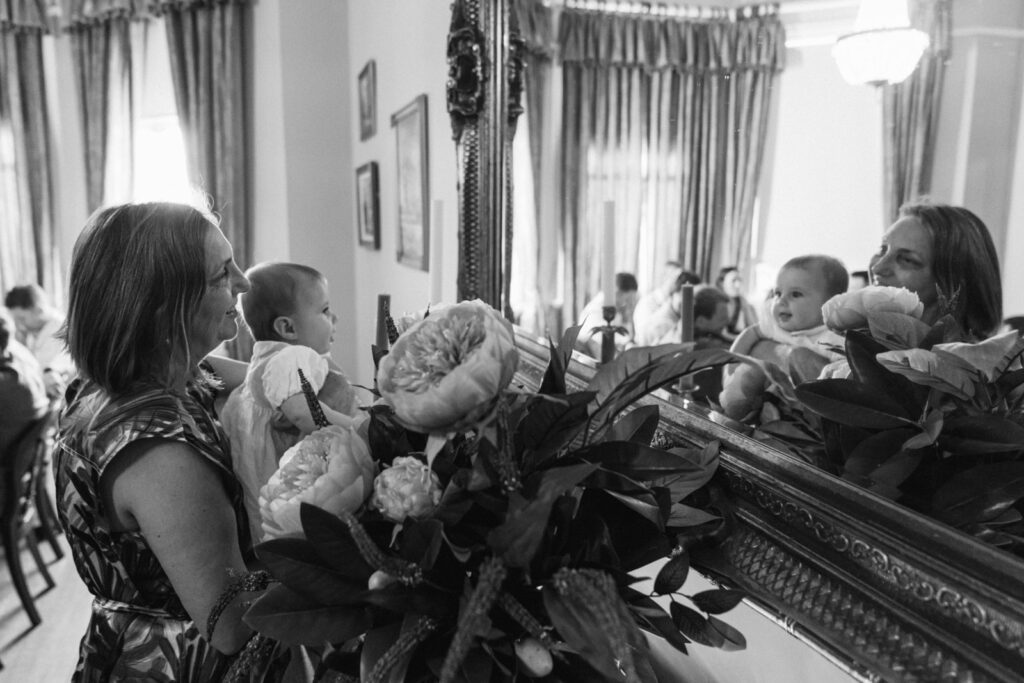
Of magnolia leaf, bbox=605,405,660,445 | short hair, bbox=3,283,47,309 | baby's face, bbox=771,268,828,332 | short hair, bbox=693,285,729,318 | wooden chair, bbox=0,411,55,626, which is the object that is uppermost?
baby's face, bbox=771,268,828,332

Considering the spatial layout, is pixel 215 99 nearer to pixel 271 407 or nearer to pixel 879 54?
pixel 271 407

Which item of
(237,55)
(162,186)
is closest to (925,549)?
(237,55)

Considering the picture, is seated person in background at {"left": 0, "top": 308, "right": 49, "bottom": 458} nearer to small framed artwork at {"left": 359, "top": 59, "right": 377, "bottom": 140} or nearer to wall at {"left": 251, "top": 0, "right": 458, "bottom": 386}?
wall at {"left": 251, "top": 0, "right": 458, "bottom": 386}

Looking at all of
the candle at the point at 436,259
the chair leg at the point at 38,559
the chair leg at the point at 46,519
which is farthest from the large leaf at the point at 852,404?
the chair leg at the point at 46,519

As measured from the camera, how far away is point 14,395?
255 centimetres

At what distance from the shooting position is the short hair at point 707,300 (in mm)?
839

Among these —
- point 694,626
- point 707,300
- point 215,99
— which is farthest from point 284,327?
point 215,99

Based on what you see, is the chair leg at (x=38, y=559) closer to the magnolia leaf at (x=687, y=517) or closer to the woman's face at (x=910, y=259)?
the magnolia leaf at (x=687, y=517)

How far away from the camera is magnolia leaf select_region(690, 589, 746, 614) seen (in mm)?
546

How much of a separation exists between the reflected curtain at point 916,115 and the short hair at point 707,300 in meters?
0.23

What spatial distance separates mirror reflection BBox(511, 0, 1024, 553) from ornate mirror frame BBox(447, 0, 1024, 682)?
41 mm

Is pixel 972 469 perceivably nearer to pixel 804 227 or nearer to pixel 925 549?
pixel 925 549

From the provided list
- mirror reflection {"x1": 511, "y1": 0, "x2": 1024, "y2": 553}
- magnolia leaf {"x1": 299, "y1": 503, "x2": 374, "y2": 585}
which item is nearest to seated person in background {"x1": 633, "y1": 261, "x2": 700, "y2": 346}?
mirror reflection {"x1": 511, "y1": 0, "x2": 1024, "y2": 553}

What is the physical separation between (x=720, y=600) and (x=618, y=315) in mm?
566
